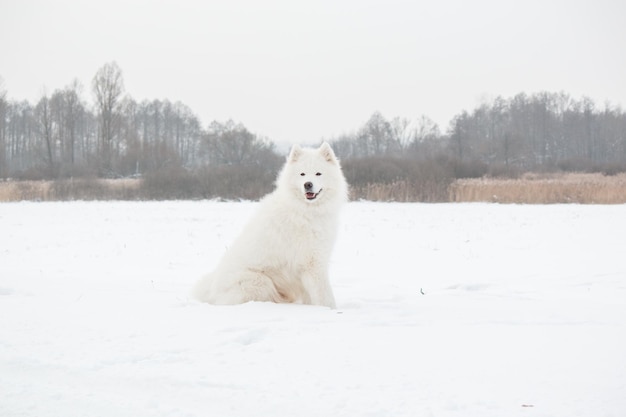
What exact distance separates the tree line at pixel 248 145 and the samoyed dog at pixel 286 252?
18.8 meters

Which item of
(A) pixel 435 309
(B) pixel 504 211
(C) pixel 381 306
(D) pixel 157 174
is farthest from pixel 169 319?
(D) pixel 157 174

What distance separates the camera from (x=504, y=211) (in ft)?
59.0

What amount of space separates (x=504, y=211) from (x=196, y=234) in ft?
37.4

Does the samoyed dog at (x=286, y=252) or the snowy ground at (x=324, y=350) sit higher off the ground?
the samoyed dog at (x=286, y=252)

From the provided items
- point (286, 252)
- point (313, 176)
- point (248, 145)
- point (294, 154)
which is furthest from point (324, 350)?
point (248, 145)

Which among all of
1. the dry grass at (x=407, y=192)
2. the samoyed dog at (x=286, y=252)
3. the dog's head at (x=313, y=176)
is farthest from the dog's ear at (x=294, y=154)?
the dry grass at (x=407, y=192)

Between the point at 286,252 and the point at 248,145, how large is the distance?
37053mm

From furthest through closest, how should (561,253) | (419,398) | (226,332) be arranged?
(561,253) → (226,332) → (419,398)

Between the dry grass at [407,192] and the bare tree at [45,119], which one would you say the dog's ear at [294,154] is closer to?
the dry grass at [407,192]

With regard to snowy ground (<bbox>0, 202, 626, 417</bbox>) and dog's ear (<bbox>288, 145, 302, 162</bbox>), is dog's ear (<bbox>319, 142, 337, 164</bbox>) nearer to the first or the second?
dog's ear (<bbox>288, 145, 302, 162</bbox>)

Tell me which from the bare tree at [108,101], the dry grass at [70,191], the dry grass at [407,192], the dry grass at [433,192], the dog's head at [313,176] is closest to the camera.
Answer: the dog's head at [313,176]

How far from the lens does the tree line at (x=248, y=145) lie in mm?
28891

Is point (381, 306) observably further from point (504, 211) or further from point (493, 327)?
point (504, 211)

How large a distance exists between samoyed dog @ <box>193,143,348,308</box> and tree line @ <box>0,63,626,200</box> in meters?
18.8
